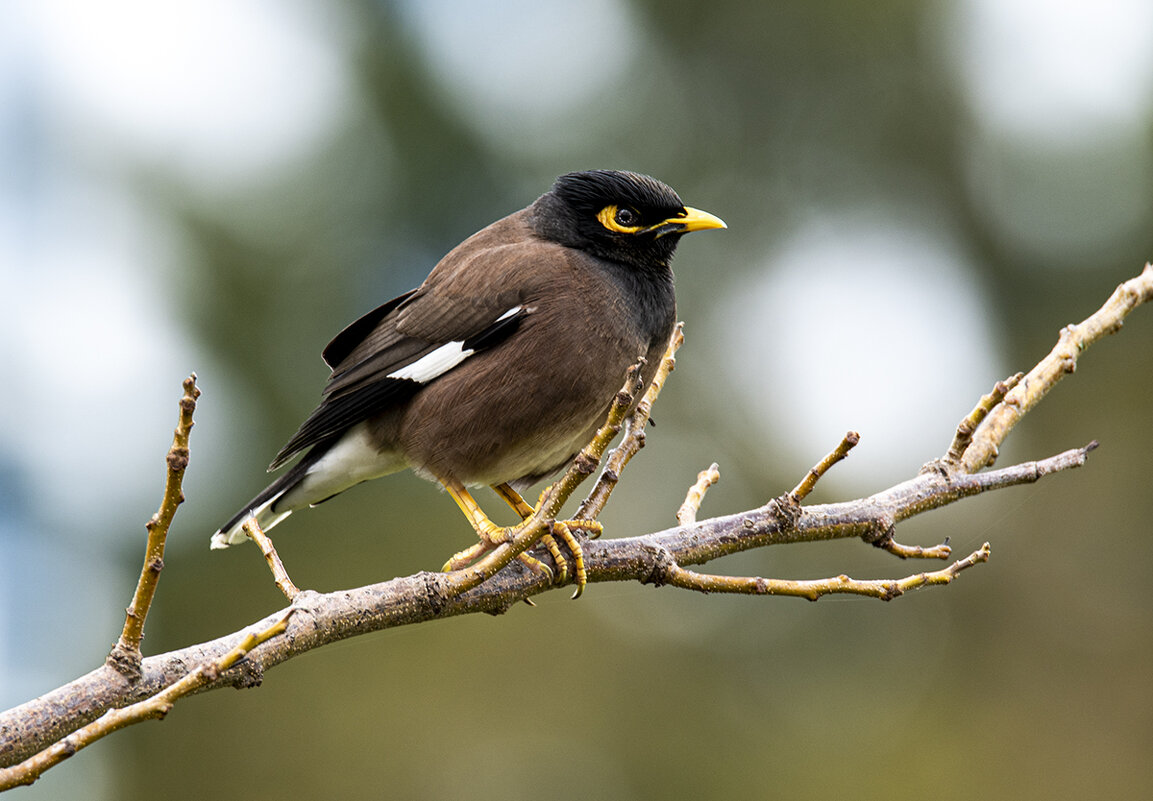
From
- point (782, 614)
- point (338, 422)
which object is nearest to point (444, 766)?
point (782, 614)

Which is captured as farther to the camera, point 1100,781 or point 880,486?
point 880,486

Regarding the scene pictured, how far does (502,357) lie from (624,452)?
1.06 metres

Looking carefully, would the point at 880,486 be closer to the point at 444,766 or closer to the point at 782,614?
the point at 782,614

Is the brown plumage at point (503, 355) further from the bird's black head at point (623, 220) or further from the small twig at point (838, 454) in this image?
the small twig at point (838, 454)

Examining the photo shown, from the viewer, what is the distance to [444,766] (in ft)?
31.4

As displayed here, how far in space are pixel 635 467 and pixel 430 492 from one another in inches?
90.1

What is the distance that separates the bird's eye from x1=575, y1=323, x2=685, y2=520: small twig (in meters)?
0.76

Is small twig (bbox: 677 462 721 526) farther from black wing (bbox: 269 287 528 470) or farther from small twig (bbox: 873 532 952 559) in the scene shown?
black wing (bbox: 269 287 528 470)

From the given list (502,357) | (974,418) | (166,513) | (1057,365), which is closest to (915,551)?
(974,418)

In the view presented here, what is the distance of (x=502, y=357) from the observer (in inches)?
156

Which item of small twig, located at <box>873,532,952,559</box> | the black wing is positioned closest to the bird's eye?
the black wing

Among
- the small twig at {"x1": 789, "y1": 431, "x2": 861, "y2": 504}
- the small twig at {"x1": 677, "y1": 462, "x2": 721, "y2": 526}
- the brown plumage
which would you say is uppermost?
the brown plumage

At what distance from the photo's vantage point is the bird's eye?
14.5 feet

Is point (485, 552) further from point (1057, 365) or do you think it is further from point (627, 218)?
point (1057, 365)
